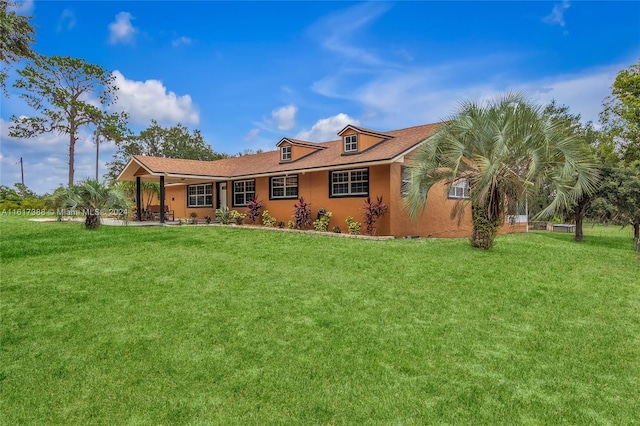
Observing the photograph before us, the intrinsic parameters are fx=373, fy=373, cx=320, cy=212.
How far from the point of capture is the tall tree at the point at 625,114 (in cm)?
2300

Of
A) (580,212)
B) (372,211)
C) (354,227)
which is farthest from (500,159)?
(580,212)

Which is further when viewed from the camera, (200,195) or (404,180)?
(200,195)

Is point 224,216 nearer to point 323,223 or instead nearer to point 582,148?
point 323,223

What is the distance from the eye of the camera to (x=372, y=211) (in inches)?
575

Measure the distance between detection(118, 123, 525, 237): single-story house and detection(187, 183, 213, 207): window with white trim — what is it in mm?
102

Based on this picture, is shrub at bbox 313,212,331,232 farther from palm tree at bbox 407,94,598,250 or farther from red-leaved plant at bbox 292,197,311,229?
palm tree at bbox 407,94,598,250

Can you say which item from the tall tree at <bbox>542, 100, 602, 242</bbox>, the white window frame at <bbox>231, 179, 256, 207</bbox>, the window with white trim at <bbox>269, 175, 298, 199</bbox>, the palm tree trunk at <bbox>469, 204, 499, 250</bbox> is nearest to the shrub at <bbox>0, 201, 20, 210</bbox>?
the white window frame at <bbox>231, 179, 256, 207</bbox>

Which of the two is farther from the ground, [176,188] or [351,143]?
[351,143]

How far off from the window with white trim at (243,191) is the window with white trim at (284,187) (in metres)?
1.60

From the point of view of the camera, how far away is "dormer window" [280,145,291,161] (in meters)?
19.9

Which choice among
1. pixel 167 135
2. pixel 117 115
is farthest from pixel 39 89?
pixel 167 135

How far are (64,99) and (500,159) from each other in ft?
108

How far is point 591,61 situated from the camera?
15.4 metres

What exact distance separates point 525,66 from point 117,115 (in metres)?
32.1
